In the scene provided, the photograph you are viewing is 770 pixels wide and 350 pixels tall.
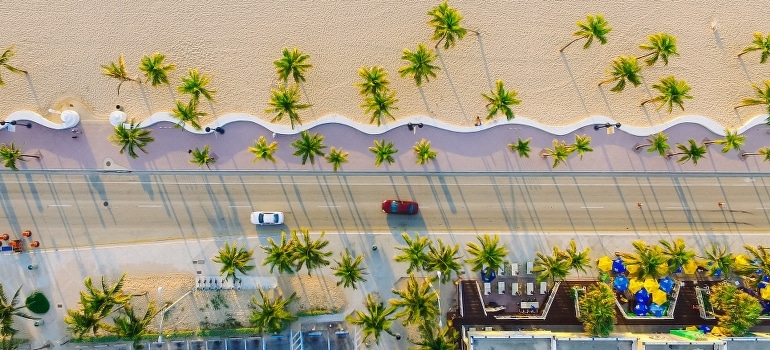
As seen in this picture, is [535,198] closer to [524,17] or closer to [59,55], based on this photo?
[524,17]

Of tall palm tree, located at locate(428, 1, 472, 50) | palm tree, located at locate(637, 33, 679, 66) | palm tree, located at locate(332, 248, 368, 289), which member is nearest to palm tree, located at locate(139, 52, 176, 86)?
palm tree, located at locate(332, 248, 368, 289)

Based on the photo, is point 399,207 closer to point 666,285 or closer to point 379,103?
point 379,103

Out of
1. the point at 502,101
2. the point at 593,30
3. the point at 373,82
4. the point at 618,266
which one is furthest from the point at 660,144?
the point at 373,82

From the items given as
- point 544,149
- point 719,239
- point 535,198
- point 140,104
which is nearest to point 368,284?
point 535,198

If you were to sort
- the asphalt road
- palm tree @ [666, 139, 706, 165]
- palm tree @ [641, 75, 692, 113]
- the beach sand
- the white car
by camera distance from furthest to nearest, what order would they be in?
the beach sand, the asphalt road, the white car, palm tree @ [666, 139, 706, 165], palm tree @ [641, 75, 692, 113]

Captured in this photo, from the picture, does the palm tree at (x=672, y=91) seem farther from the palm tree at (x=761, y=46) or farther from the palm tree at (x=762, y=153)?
the palm tree at (x=762, y=153)

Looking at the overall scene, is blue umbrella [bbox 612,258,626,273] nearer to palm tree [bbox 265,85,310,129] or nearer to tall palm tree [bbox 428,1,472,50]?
tall palm tree [bbox 428,1,472,50]
